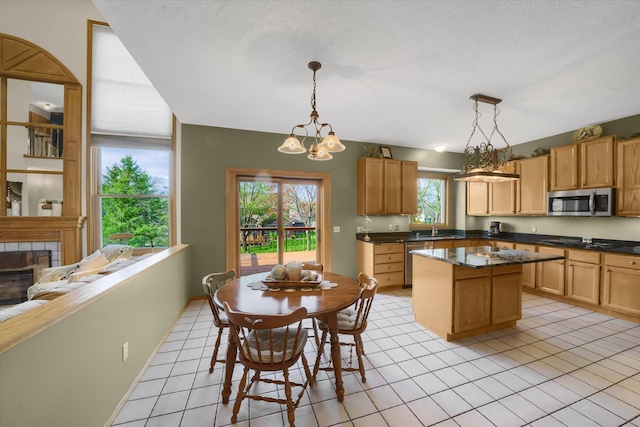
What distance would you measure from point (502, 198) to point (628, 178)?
162 cm

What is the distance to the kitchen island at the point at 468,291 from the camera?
2.58 meters

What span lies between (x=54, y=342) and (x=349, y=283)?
1.86m

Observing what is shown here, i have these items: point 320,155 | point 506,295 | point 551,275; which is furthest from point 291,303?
point 551,275

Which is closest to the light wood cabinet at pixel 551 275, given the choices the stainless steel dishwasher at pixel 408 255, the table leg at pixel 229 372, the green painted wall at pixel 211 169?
the stainless steel dishwasher at pixel 408 255

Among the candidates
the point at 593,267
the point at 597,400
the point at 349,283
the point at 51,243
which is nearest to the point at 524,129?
the point at 593,267

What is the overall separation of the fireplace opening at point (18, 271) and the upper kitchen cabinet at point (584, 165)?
7808 millimetres

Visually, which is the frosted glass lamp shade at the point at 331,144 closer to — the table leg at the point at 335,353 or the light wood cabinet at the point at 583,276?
the table leg at the point at 335,353

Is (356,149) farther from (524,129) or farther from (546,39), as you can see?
(546,39)

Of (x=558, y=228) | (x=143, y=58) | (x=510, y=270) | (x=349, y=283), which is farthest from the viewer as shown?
(x=558, y=228)

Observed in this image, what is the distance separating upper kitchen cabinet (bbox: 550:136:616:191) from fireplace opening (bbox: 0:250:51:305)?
7808mm

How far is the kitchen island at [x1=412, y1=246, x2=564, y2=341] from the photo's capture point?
2.58 meters

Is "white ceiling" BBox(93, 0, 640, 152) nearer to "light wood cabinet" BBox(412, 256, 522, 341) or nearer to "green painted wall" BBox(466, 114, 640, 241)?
"green painted wall" BBox(466, 114, 640, 241)

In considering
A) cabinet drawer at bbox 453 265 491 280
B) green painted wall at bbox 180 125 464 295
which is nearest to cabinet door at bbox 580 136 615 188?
cabinet drawer at bbox 453 265 491 280

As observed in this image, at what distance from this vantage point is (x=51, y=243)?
140 inches
